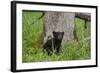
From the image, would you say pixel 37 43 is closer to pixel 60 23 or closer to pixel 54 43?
pixel 54 43

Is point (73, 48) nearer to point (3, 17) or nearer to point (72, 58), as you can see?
point (72, 58)

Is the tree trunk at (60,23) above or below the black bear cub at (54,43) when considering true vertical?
above

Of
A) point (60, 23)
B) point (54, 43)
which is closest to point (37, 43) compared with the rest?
point (54, 43)

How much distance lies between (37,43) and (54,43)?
0.14 metres

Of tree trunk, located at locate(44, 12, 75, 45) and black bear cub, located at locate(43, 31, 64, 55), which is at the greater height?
tree trunk, located at locate(44, 12, 75, 45)

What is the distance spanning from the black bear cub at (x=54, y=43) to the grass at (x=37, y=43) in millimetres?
33

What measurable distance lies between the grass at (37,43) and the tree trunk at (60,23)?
4cm

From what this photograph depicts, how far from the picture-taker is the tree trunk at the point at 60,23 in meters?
1.76

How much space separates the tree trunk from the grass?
0.04m

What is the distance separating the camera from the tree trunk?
176 cm

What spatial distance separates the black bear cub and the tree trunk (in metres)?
0.03

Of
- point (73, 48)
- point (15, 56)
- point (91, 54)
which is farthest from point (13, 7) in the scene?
point (91, 54)

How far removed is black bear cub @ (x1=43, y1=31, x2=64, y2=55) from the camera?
176 cm

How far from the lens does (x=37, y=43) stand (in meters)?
1.73
